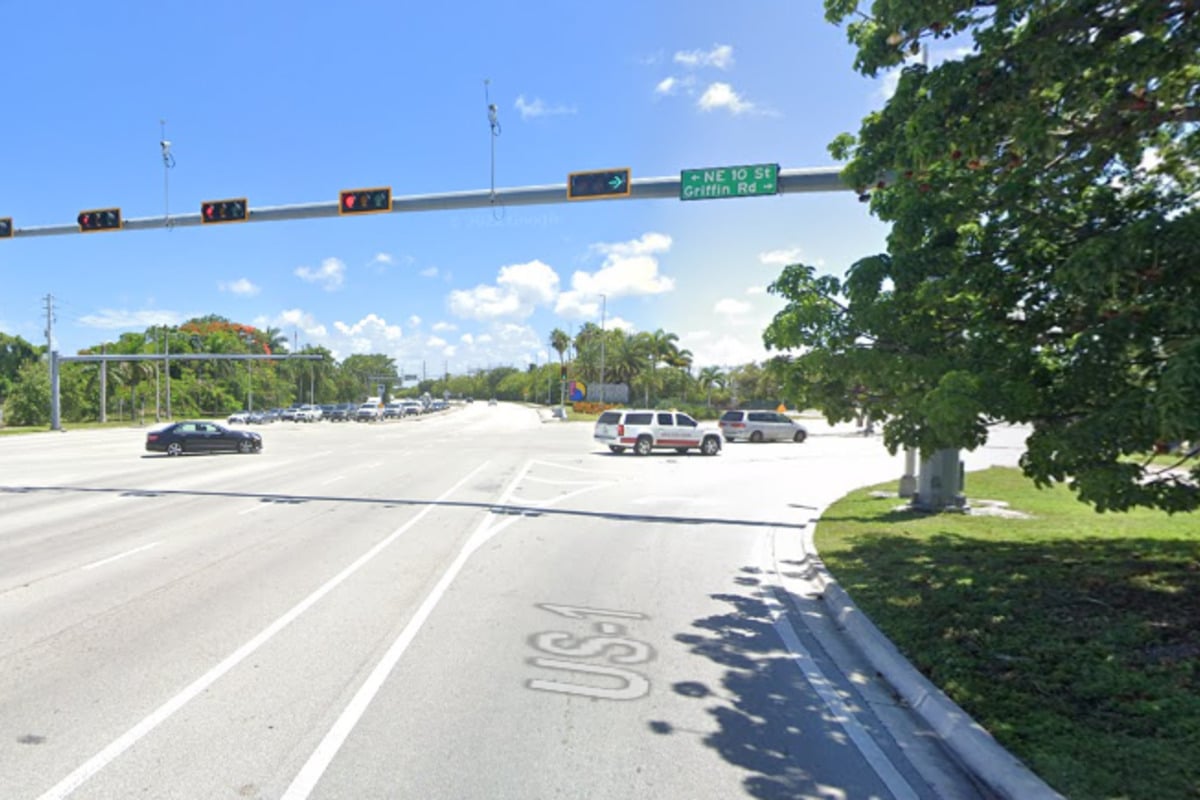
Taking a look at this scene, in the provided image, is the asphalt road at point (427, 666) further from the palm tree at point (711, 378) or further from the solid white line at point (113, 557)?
the palm tree at point (711, 378)

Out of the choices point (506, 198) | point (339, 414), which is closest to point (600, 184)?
point (506, 198)

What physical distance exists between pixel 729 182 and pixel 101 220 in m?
14.4

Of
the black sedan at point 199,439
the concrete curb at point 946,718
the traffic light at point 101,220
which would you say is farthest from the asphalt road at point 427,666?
the black sedan at point 199,439

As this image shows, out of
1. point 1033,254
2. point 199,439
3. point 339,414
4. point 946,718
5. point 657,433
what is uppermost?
point 1033,254

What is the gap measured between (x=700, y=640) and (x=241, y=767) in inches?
143

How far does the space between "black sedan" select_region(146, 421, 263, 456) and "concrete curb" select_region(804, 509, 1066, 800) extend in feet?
88.9

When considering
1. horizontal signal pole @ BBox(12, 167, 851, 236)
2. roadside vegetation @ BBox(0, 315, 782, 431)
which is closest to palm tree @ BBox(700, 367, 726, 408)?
roadside vegetation @ BBox(0, 315, 782, 431)

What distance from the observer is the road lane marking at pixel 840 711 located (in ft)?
12.4

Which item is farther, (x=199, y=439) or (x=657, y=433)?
(x=657, y=433)

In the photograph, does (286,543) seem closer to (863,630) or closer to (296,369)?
(863,630)

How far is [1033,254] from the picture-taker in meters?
6.08

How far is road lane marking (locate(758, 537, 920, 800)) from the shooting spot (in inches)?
149

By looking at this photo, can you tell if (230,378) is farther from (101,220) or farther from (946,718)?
(946,718)

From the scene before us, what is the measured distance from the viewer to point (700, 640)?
20.1 ft
